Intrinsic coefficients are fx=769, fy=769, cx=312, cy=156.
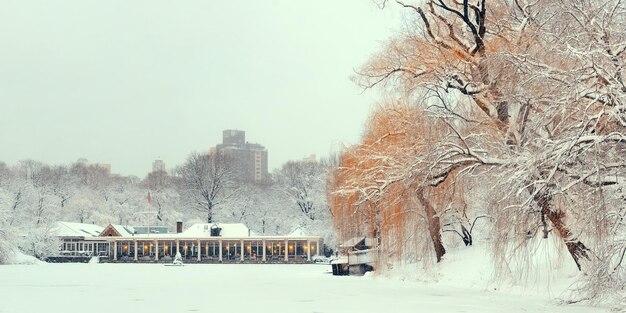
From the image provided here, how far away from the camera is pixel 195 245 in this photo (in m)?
84.8

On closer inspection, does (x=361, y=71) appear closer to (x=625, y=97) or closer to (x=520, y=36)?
(x=520, y=36)

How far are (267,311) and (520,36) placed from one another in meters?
8.81

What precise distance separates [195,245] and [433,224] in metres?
60.4

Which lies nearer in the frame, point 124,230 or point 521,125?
point 521,125

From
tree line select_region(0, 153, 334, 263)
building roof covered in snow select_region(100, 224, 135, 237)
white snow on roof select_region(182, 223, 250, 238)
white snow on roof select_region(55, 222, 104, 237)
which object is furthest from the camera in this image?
tree line select_region(0, 153, 334, 263)

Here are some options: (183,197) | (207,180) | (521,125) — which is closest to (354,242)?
(521,125)

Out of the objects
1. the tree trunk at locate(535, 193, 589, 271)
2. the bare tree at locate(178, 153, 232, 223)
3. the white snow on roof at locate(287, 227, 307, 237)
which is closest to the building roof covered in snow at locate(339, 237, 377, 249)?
the tree trunk at locate(535, 193, 589, 271)

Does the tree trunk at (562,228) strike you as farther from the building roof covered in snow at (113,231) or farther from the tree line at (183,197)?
the building roof covered in snow at (113,231)

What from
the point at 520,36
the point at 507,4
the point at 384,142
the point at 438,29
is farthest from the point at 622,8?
the point at 384,142

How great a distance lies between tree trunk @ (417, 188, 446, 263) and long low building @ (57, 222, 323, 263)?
51112mm

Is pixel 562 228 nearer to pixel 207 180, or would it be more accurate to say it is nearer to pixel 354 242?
pixel 354 242

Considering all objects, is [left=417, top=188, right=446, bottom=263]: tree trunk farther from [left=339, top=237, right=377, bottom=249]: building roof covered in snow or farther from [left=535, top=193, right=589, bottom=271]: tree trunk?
[left=339, top=237, right=377, bottom=249]: building roof covered in snow

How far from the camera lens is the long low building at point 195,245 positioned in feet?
272

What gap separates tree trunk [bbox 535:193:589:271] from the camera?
15.4 metres
